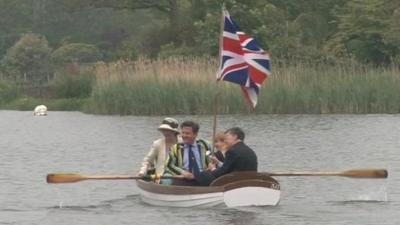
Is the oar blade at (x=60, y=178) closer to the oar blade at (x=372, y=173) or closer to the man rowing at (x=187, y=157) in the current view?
the man rowing at (x=187, y=157)

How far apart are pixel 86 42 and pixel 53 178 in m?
80.0

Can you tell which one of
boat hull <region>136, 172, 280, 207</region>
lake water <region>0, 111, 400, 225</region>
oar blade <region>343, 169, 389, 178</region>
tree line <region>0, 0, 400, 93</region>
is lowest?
lake water <region>0, 111, 400, 225</region>

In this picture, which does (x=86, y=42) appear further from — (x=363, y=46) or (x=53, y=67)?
(x=363, y=46)

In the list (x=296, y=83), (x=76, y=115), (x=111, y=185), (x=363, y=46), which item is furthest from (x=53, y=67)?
(x=111, y=185)

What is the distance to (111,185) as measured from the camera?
2767cm

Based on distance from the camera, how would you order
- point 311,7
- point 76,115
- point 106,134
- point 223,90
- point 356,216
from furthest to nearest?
point 311,7, point 76,115, point 223,90, point 106,134, point 356,216

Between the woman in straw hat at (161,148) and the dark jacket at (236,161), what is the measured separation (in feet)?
3.79

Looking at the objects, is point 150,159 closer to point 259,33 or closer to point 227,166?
point 227,166

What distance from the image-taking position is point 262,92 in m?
46.5

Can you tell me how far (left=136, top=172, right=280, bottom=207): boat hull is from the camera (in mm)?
21656

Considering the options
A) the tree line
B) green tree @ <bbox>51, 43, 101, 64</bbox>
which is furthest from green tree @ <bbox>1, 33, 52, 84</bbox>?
green tree @ <bbox>51, 43, 101, 64</bbox>

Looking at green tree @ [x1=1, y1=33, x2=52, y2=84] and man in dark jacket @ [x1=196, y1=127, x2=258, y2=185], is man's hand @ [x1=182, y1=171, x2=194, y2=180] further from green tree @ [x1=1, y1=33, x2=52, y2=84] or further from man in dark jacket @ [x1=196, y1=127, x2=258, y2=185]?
green tree @ [x1=1, y1=33, x2=52, y2=84]

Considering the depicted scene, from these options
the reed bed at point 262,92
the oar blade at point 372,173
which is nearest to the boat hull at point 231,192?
the oar blade at point 372,173

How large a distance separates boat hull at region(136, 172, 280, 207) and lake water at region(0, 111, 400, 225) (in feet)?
0.47
